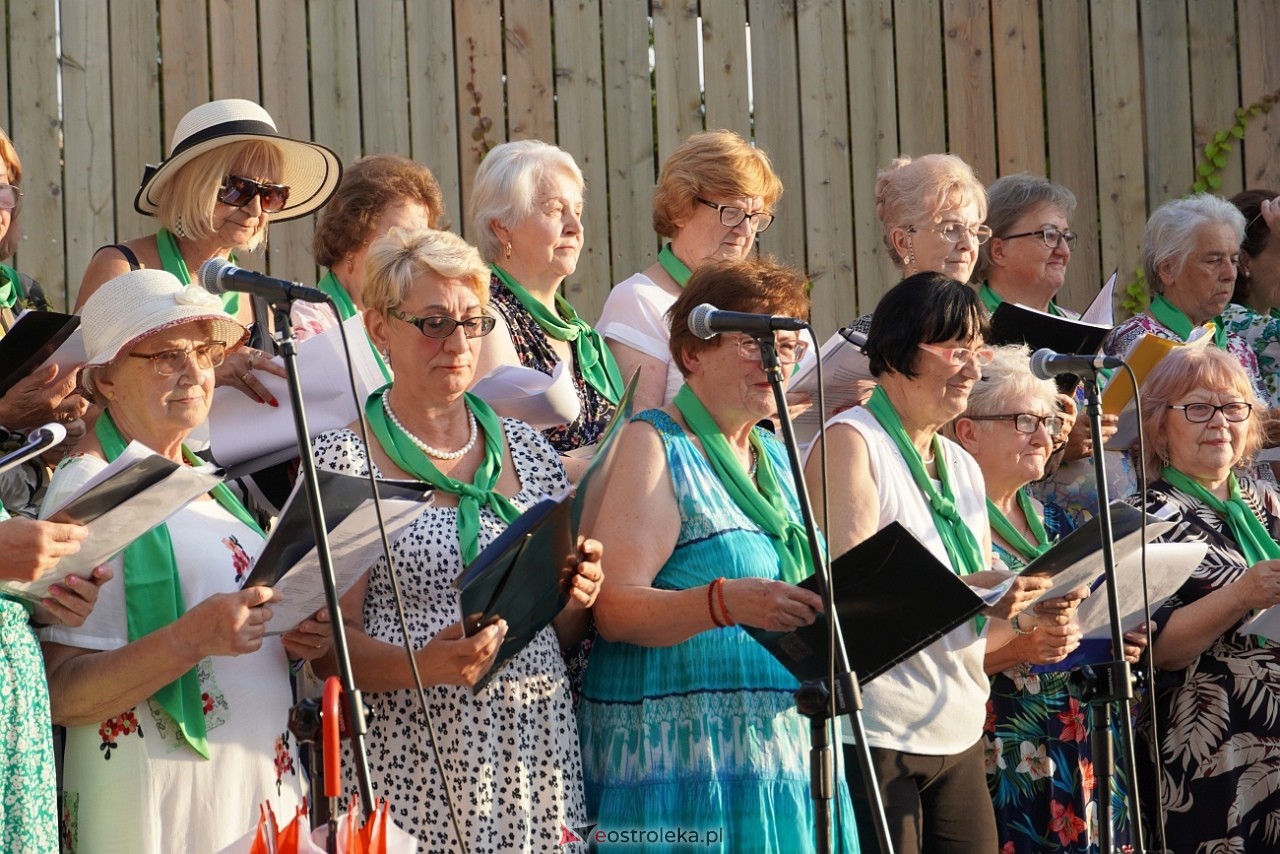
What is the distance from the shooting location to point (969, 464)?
189 inches

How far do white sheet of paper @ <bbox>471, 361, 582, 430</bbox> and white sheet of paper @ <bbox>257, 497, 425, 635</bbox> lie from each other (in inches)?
30.7

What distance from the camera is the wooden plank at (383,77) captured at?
6914 millimetres

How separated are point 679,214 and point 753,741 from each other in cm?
215

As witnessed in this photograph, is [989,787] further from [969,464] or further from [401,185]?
[401,185]

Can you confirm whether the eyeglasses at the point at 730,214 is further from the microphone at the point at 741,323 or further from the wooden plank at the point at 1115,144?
the wooden plank at the point at 1115,144

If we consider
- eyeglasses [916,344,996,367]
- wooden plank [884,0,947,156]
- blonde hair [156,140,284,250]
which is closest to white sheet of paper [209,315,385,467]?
blonde hair [156,140,284,250]

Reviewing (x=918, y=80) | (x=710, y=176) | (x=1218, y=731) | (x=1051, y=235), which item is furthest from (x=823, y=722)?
(x=918, y=80)

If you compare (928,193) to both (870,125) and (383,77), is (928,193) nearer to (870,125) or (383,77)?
(870,125)

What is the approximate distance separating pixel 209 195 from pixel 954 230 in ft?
7.67

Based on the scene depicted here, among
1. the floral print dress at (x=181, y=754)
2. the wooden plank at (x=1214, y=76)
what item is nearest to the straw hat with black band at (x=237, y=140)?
the floral print dress at (x=181, y=754)

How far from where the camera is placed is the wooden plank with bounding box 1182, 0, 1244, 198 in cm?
804

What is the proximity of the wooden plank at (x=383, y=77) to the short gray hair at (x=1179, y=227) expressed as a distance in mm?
2881

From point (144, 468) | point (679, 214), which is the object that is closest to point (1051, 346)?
point (679, 214)

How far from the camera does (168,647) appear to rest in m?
3.44
